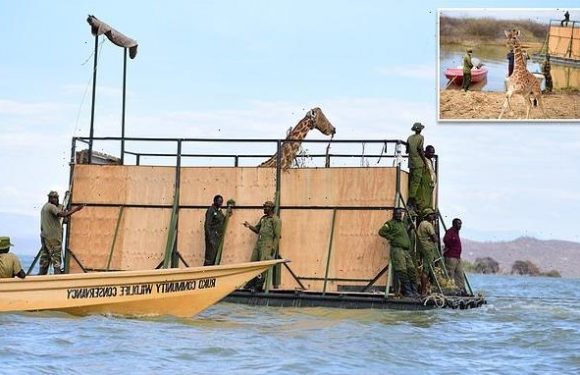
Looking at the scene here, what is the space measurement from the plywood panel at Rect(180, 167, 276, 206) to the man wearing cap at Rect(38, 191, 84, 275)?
8.32 ft

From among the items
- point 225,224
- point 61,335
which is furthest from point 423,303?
point 61,335

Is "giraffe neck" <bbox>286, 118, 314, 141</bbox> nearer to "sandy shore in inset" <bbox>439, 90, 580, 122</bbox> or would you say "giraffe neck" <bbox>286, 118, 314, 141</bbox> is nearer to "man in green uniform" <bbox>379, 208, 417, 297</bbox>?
"man in green uniform" <bbox>379, 208, 417, 297</bbox>

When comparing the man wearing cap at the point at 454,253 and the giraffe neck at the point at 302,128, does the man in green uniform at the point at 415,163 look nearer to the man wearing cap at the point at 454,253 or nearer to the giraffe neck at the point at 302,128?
the man wearing cap at the point at 454,253

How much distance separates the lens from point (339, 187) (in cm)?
2612

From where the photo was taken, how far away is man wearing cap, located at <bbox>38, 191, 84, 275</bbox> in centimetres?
2591

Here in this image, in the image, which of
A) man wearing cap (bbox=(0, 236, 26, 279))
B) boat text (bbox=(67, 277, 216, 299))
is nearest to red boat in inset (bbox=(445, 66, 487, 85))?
boat text (bbox=(67, 277, 216, 299))

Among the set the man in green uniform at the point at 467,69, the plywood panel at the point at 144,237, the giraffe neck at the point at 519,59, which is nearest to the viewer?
the plywood panel at the point at 144,237

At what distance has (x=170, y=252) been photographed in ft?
88.1

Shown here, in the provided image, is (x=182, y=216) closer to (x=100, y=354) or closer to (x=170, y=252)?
(x=170, y=252)

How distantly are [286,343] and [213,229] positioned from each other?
621 centimetres

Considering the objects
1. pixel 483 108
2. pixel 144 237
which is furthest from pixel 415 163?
pixel 483 108

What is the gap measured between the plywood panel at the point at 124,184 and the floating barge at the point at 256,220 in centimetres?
2

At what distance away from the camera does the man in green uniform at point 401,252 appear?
985 inches

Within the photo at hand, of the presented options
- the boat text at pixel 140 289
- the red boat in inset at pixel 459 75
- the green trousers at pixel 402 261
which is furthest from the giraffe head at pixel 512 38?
the boat text at pixel 140 289
